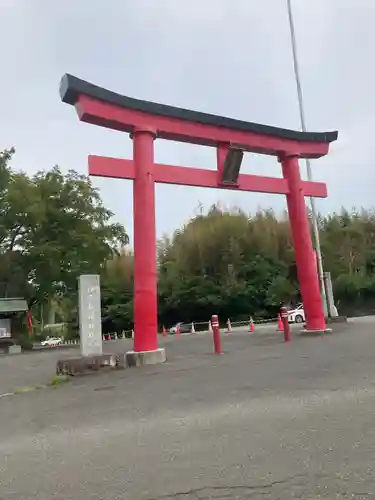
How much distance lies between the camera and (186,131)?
47.5ft

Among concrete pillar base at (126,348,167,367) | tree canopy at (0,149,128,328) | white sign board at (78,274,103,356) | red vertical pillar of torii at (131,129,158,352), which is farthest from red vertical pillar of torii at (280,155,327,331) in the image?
tree canopy at (0,149,128,328)

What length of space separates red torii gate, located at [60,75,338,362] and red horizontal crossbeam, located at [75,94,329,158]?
0.02 m

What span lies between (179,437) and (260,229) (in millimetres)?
38783

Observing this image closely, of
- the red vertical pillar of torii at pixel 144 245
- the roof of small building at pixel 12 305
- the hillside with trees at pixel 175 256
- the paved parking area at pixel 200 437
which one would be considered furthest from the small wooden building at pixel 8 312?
the paved parking area at pixel 200 437

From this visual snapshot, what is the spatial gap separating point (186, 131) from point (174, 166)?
111 cm

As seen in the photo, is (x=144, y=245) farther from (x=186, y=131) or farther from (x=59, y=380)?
(x=59, y=380)

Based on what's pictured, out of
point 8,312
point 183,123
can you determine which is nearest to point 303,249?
point 183,123

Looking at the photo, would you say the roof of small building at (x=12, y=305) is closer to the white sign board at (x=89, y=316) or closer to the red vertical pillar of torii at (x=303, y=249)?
the red vertical pillar of torii at (x=303, y=249)

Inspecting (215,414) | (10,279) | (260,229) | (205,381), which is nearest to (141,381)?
(205,381)

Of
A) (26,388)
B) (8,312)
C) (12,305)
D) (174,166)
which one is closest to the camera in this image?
(26,388)

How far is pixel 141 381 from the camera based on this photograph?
9.37 m

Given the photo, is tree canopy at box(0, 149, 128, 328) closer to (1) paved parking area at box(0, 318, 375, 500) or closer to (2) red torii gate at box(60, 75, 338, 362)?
(2) red torii gate at box(60, 75, 338, 362)

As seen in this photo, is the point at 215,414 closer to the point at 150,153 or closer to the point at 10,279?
the point at 150,153

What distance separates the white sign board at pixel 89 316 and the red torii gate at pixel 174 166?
1.21m
